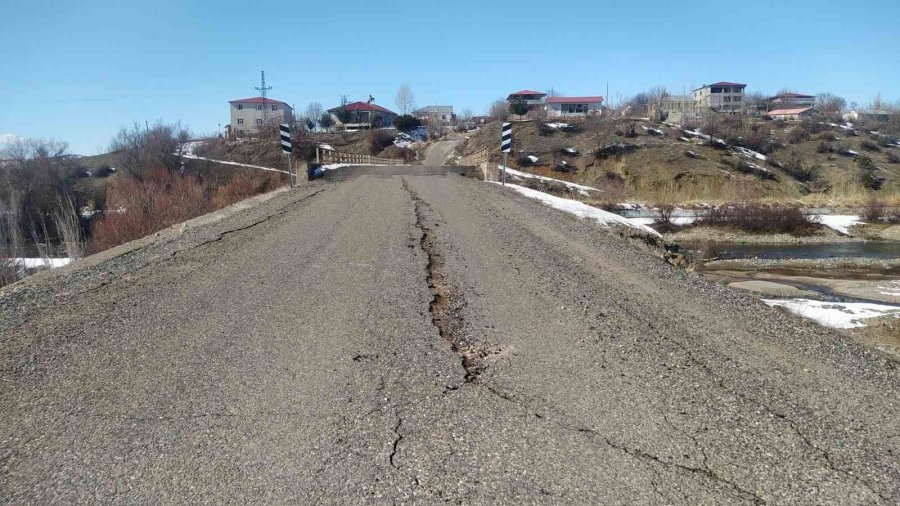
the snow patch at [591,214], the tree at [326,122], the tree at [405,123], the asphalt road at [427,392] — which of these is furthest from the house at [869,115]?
the asphalt road at [427,392]

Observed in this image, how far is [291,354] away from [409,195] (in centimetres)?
1482

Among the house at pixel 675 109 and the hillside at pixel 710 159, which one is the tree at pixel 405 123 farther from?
the house at pixel 675 109

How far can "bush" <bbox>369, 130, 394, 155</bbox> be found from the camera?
8116 cm

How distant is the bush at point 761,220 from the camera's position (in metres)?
30.8

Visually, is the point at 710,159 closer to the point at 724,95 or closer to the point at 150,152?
the point at 150,152

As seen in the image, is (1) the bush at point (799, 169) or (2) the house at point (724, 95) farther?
(2) the house at point (724, 95)

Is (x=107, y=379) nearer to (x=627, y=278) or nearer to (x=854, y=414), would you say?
(x=854, y=414)

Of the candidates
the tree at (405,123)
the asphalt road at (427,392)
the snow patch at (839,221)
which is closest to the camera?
the asphalt road at (427,392)

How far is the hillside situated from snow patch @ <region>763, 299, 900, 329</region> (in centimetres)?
2823

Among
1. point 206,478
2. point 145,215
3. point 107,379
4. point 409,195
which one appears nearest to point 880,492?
point 206,478

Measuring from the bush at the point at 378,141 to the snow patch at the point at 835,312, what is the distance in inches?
2800

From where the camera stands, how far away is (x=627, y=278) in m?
9.09

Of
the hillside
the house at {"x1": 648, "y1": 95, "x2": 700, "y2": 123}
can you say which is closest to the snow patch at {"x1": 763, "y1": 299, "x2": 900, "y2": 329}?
the hillside

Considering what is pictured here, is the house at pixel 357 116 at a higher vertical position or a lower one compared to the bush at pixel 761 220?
higher
